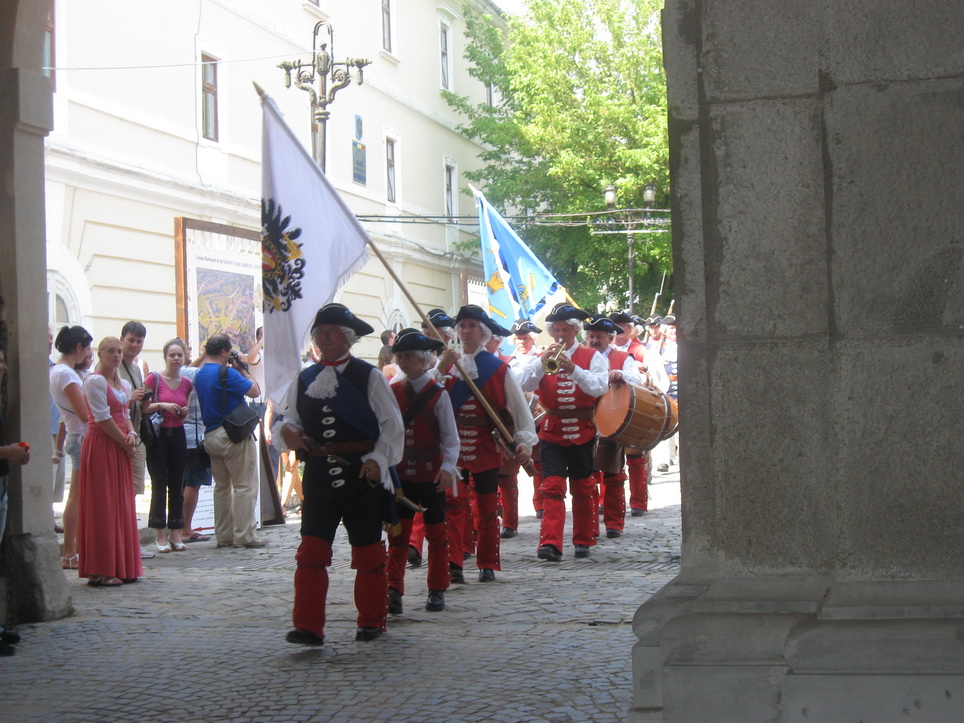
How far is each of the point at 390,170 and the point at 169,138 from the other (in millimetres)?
9987

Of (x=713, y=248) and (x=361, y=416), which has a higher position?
(x=713, y=248)

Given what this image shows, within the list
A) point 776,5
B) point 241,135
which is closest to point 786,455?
point 776,5

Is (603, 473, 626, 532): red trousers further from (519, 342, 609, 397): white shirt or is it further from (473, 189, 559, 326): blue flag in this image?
(473, 189, 559, 326): blue flag

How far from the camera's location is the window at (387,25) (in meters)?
30.5

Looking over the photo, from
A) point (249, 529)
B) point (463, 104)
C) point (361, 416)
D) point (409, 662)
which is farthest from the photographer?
point (463, 104)

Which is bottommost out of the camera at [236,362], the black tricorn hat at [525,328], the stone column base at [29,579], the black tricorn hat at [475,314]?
the stone column base at [29,579]

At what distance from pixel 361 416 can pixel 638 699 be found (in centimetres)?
290

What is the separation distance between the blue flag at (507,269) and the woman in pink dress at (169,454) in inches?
242

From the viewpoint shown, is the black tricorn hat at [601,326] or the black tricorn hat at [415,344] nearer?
the black tricorn hat at [415,344]

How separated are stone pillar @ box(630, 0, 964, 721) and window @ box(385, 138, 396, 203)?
1038 inches

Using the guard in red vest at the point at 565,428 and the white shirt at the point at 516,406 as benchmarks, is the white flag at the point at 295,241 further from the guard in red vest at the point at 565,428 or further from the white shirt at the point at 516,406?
the guard in red vest at the point at 565,428

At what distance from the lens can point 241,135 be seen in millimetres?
23719

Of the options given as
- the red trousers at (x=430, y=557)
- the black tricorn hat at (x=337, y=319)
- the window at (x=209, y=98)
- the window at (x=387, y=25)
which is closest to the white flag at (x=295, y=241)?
the black tricorn hat at (x=337, y=319)

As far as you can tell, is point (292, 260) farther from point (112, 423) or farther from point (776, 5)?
point (776, 5)
